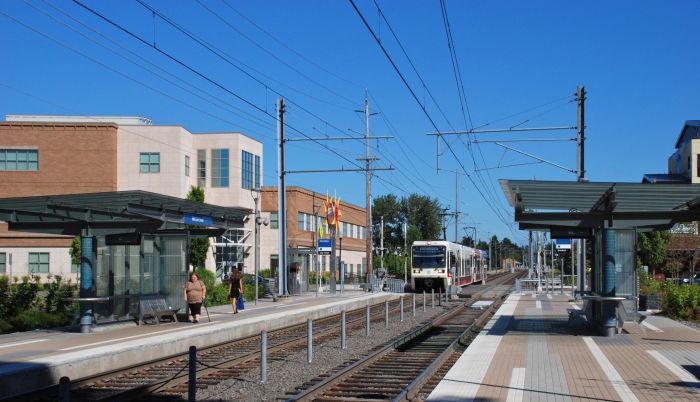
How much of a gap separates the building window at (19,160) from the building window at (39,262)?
20.2 ft

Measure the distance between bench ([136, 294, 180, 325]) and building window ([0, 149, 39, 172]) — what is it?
37971 mm

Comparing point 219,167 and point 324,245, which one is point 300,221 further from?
point 324,245

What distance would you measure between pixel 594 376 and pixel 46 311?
17160 millimetres

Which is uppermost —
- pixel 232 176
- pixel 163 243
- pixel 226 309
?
pixel 232 176

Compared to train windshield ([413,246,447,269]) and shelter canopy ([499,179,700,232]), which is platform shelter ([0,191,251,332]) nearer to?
shelter canopy ([499,179,700,232])

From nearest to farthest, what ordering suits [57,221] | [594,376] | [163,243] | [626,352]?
1. [594,376]
2. [626,352]
3. [57,221]
4. [163,243]

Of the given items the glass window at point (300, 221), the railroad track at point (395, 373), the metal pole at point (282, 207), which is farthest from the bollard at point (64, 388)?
the glass window at point (300, 221)

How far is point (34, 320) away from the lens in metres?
21.6

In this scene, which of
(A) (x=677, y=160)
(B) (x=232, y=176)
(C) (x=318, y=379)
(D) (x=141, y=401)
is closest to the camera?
(D) (x=141, y=401)

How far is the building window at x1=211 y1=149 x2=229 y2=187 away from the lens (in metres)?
62.4

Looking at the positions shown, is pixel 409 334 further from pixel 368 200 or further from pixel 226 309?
pixel 368 200

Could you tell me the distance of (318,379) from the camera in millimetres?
13211

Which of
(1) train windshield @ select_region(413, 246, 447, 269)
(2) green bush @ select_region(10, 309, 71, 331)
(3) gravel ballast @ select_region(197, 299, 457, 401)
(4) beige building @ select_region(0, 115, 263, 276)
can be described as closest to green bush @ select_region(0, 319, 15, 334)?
(2) green bush @ select_region(10, 309, 71, 331)

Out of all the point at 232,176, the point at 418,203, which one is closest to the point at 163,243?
the point at 232,176
